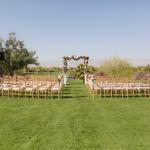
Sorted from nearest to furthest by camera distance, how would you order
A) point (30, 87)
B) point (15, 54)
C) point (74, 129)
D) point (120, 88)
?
1. point (74, 129)
2. point (30, 87)
3. point (120, 88)
4. point (15, 54)

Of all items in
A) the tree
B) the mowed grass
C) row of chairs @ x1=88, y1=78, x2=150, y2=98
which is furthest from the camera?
the tree

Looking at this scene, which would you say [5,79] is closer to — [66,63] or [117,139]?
[117,139]

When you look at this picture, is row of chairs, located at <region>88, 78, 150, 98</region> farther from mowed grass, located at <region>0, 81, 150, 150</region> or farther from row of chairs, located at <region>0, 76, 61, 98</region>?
mowed grass, located at <region>0, 81, 150, 150</region>

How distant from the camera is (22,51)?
6612 centimetres

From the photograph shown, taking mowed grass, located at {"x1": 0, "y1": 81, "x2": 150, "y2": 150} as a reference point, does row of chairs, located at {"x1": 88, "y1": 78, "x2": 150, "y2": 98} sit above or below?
above

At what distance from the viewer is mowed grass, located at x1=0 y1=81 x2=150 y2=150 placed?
8055 millimetres

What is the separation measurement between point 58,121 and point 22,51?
55.6m

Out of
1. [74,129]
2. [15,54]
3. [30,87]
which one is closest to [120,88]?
[30,87]

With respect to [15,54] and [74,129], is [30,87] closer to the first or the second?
[74,129]

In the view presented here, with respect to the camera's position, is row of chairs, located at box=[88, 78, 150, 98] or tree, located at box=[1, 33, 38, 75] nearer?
row of chairs, located at box=[88, 78, 150, 98]

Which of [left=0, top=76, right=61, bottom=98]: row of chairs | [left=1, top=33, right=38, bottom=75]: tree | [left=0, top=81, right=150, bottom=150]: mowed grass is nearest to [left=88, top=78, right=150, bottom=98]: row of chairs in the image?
[left=0, top=76, right=61, bottom=98]: row of chairs

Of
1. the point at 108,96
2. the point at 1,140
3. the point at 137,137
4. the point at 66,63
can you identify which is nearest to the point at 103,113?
the point at 137,137

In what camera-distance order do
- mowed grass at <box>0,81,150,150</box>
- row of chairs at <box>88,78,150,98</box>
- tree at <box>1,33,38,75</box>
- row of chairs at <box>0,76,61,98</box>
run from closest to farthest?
mowed grass at <box>0,81,150,150</box> → row of chairs at <box>0,76,61,98</box> → row of chairs at <box>88,78,150,98</box> → tree at <box>1,33,38,75</box>

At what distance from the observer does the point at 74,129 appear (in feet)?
32.8
